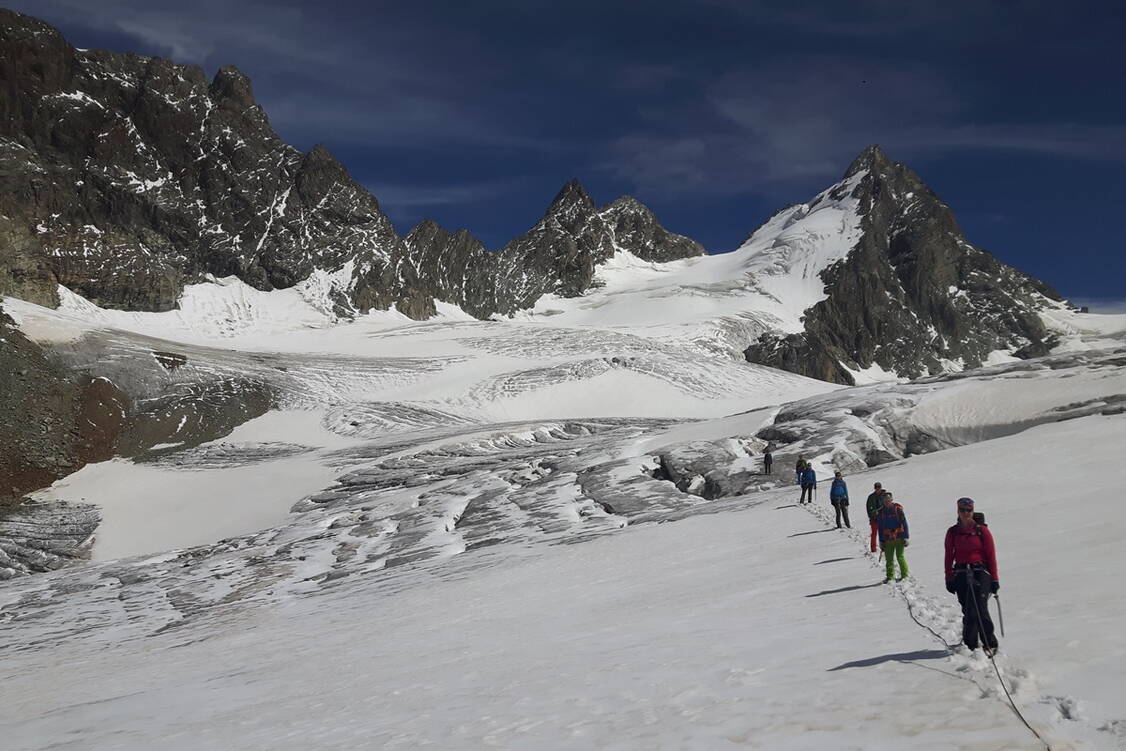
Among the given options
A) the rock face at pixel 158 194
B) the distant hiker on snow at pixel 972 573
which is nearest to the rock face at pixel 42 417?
the rock face at pixel 158 194

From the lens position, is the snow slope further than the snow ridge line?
Yes

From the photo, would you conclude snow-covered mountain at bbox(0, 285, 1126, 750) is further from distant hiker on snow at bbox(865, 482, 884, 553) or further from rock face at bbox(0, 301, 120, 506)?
rock face at bbox(0, 301, 120, 506)

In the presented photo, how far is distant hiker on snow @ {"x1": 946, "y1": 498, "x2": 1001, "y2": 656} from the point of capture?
9523mm

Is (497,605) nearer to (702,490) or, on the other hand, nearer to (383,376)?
(702,490)

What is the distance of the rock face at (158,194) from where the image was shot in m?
132

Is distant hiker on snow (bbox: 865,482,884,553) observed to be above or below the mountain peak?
below

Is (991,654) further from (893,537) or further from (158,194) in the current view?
(158,194)

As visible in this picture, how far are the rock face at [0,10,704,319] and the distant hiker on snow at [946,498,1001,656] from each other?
5409 inches

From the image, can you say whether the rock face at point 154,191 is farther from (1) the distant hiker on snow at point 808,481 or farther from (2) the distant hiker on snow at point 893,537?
(2) the distant hiker on snow at point 893,537

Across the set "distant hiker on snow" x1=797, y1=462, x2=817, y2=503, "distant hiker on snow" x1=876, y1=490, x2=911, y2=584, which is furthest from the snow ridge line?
"distant hiker on snow" x1=797, y1=462, x2=817, y2=503

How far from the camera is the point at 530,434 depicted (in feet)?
237

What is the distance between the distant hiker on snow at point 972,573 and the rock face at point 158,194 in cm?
13739

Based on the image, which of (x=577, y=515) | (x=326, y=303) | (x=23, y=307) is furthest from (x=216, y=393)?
(x=326, y=303)

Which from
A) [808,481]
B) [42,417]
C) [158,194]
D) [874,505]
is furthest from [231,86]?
[874,505]
